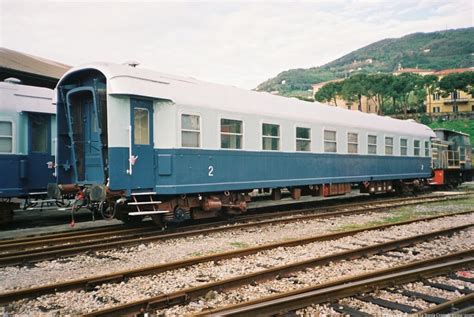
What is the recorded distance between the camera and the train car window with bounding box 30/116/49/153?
13.0m

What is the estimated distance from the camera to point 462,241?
941cm

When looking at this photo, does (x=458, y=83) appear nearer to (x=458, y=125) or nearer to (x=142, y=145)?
(x=458, y=125)

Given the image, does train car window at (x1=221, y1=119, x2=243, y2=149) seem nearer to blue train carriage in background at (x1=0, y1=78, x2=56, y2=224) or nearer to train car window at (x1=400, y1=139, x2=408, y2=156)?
blue train carriage in background at (x1=0, y1=78, x2=56, y2=224)

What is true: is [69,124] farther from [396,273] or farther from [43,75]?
[43,75]

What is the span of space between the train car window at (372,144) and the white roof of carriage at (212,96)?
521 mm

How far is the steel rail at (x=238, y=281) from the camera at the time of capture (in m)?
4.98

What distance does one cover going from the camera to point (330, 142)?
15.7 meters

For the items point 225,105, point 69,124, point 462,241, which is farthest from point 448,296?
point 69,124

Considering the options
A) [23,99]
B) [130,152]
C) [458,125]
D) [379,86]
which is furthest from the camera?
[379,86]

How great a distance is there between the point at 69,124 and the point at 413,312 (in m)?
8.80

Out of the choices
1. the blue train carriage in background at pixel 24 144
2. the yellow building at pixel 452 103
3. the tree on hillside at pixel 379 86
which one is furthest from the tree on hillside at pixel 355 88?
the blue train carriage in background at pixel 24 144

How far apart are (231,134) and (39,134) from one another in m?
Answer: 6.09

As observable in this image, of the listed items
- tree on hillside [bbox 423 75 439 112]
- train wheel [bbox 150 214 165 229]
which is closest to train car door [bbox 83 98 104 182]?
train wheel [bbox 150 214 165 229]

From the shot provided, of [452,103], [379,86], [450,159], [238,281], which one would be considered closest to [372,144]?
[450,159]
